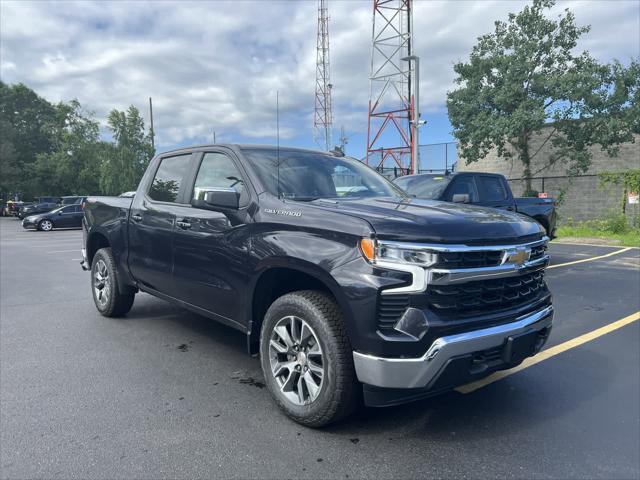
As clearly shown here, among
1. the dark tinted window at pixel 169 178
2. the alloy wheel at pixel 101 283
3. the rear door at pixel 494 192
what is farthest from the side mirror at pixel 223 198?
the rear door at pixel 494 192

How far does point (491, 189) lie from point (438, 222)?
6570 mm

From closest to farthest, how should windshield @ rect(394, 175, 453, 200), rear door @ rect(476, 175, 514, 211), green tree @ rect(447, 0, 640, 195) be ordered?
1. windshield @ rect(394, 175, 453, 200)
2. rear door @ rect(476, 175, 514, 211)
3. green tree @ rect(447, 0, 640, 195)

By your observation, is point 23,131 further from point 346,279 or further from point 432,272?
point 432,272

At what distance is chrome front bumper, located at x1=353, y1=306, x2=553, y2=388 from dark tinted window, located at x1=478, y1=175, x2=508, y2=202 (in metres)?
6.34

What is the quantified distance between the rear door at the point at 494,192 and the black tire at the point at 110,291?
6059 millimetres

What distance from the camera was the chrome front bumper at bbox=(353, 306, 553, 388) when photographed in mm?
2523

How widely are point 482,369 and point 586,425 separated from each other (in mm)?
1001

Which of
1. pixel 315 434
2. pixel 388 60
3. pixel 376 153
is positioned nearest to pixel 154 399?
pixel 315 434

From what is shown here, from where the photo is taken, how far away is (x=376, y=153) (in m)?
27.6

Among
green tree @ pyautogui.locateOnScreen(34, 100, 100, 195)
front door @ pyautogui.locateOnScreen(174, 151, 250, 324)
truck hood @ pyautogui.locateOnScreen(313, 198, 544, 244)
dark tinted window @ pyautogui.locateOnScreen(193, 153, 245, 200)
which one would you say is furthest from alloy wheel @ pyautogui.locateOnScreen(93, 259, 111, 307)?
green tree @ pyautogui.locateOnScreen(34, 100, 100, 195)

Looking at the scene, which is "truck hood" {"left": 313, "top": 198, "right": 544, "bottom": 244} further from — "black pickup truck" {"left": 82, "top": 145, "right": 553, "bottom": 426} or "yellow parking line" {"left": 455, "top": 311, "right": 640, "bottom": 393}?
"yellow parking line" {"left": 455, "top": 311, "right": 640, "bottom": 393}

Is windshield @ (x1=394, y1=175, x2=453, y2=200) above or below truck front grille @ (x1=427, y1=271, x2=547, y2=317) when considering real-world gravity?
above

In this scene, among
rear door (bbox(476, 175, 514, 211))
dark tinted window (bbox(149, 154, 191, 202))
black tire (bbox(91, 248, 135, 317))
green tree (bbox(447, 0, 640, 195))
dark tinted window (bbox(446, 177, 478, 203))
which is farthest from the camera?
green tree (bbox(447, 0, 640, 195))

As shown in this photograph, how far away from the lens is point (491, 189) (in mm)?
8773
